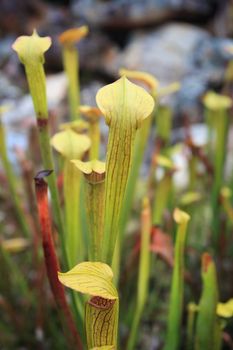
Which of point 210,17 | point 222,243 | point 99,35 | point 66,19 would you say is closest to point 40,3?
point 66,19

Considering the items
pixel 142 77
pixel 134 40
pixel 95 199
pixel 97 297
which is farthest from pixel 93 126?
pixel 134 40

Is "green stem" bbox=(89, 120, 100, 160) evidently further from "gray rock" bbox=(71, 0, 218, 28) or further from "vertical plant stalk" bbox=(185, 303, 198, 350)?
"gray rock" bbox=(71, 0, 218, 28)

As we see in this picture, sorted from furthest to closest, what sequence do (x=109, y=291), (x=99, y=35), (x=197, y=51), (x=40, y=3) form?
(x=40, y=3) → (x=99, y=35) → (x=197, y=51) → (x=109, y=291)

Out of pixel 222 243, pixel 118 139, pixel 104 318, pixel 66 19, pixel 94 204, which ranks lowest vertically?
pixel 222 243

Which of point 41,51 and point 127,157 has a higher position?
point 41,51

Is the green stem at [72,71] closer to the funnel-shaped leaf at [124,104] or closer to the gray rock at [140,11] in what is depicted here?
the funnel-shaped leaf at [124,104]

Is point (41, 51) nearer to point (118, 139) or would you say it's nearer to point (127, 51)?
point (118, 139)

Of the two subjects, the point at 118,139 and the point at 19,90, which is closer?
the point at 118,139
